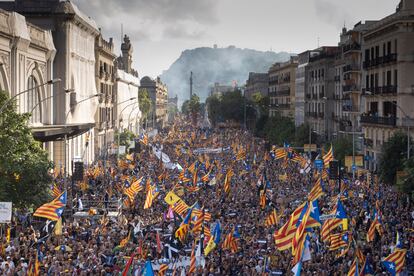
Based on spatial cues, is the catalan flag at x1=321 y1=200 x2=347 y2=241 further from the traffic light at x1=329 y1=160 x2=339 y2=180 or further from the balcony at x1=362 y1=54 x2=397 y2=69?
the balcony at x1=362 y1=54 x2=397 y2=69

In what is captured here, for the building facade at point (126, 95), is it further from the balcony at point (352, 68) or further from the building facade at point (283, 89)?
the balcony at point (352, 68)

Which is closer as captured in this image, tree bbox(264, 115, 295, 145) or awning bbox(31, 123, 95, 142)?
awning bbox(31, 123, 95, 142)

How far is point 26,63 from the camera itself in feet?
215

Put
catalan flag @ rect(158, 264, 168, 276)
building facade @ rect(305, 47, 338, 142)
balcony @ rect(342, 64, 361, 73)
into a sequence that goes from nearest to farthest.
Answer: catalan flag @ rect(158, 264, 168, 276) < balcony @ rect(342, 64, 361, 73) < building facade @ rect(305, 47, 338, 142)

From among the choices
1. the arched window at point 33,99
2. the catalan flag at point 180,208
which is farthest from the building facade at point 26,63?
the catalan flag at point 180,208

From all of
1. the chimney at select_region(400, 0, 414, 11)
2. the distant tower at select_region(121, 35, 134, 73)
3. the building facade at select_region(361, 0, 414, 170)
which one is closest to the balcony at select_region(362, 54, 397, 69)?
the building facade at select_region(361, 0, 414, 170)

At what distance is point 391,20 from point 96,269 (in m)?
50.1

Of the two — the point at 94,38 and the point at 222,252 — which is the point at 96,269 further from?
the point at 94,38

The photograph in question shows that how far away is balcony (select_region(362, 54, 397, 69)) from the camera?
74838mm

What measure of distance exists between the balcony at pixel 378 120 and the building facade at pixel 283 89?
5980 centimetres

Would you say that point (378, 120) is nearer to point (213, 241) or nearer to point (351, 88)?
point (351, 88)

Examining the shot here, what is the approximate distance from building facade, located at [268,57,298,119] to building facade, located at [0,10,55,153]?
7324 cm

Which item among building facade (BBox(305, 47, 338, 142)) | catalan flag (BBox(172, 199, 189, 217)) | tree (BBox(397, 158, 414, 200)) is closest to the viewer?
catalan flag (BBox(172, 199, 189, 217))

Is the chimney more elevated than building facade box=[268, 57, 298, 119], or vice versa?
the chimney
